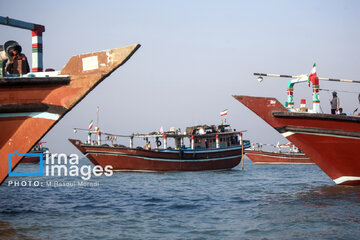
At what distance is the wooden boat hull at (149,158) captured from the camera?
2994 cm

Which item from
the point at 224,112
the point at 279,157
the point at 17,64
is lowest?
the point at 279,157

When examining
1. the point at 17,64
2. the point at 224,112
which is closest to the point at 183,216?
the point at 17,64

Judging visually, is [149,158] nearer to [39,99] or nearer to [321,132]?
[321,132]

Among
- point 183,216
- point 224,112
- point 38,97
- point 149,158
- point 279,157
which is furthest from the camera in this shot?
point 279,157

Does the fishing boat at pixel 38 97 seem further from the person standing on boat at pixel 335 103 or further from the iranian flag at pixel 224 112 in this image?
the iranian flag at pixel 224 112

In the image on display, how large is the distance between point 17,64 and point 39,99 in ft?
3.92

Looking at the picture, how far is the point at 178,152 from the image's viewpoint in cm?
3209

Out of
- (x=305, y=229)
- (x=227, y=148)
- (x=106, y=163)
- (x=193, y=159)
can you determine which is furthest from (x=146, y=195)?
(x=227, y=148)

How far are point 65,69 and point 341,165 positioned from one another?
10294 millimetres

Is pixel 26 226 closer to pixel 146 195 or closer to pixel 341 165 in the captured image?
pixel 146 195

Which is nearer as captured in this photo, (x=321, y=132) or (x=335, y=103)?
(x=321, y=132)

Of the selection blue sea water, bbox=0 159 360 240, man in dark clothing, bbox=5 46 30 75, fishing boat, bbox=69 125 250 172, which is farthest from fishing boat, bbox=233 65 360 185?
fishing boat, bbox=69 125 250 172

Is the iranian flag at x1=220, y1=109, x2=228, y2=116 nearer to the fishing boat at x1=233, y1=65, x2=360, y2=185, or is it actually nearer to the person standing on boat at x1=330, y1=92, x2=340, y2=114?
the person standing on boat at x1=330, y1=92, x2=340, y2=114

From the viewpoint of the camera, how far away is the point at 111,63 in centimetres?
863
